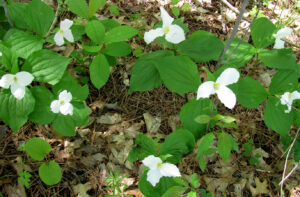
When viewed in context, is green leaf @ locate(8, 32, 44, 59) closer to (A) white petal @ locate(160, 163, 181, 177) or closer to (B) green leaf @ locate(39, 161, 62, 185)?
(B) green leaf @ locate(39, 161, 62, 185)

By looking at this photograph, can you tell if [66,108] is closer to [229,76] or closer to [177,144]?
[177,144]

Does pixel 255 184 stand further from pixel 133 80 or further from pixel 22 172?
pixel 22 172

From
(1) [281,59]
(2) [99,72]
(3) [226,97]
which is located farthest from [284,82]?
(2) [99,72]

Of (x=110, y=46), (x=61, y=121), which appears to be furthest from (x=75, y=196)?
(x=110, y=46)

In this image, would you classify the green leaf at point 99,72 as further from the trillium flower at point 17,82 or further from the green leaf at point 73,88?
the trillium flower at point 17,82

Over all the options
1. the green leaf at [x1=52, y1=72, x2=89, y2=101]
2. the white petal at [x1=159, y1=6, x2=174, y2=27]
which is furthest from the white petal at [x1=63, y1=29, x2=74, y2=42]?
the white petal at [x1=159, y1=6, x2=174, y2=27]

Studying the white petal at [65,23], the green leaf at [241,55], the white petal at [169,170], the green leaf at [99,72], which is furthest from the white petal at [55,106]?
the green leaf at [241,55]
